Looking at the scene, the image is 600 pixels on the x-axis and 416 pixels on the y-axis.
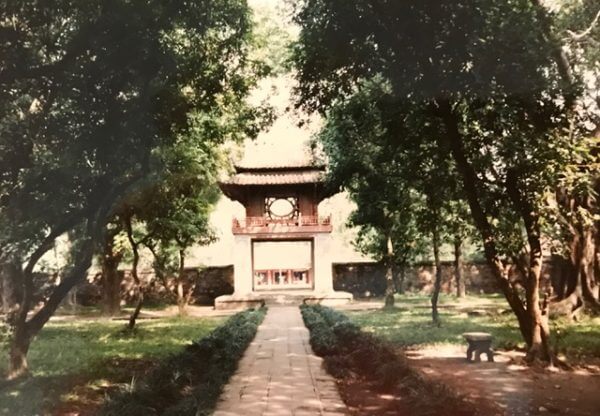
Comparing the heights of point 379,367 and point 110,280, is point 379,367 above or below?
below

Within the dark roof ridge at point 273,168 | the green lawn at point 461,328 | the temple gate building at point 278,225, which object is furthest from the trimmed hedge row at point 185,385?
the dark roof ridge at point 273,168

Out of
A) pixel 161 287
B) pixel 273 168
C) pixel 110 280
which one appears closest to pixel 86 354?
pixel 110 280

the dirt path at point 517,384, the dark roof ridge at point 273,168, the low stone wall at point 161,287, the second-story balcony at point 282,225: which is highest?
the dark roof ridge at point 273,168

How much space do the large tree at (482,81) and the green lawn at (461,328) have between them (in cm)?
232

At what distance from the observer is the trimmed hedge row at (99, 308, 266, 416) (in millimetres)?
6465

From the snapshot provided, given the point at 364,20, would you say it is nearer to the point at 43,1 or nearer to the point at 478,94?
the point at 478,94

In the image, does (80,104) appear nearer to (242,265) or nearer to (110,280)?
(110,280)

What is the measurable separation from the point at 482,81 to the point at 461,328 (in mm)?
8602

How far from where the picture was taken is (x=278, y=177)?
29.2 metres

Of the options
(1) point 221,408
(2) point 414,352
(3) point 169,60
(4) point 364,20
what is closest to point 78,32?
(3) point 169,60

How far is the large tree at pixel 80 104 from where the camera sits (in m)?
8.03

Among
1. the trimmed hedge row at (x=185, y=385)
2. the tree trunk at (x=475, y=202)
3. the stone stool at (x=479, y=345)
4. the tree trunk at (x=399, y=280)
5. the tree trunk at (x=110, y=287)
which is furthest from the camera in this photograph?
the tree trunk at (x=399, y=280)

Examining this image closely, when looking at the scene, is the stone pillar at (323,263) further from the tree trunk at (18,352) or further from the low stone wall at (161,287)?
the tree trunk at (18,352)

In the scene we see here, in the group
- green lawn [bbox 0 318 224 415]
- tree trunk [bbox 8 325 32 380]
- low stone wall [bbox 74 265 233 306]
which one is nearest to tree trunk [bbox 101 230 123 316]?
green lawn [bbox 0 318 224 415]
